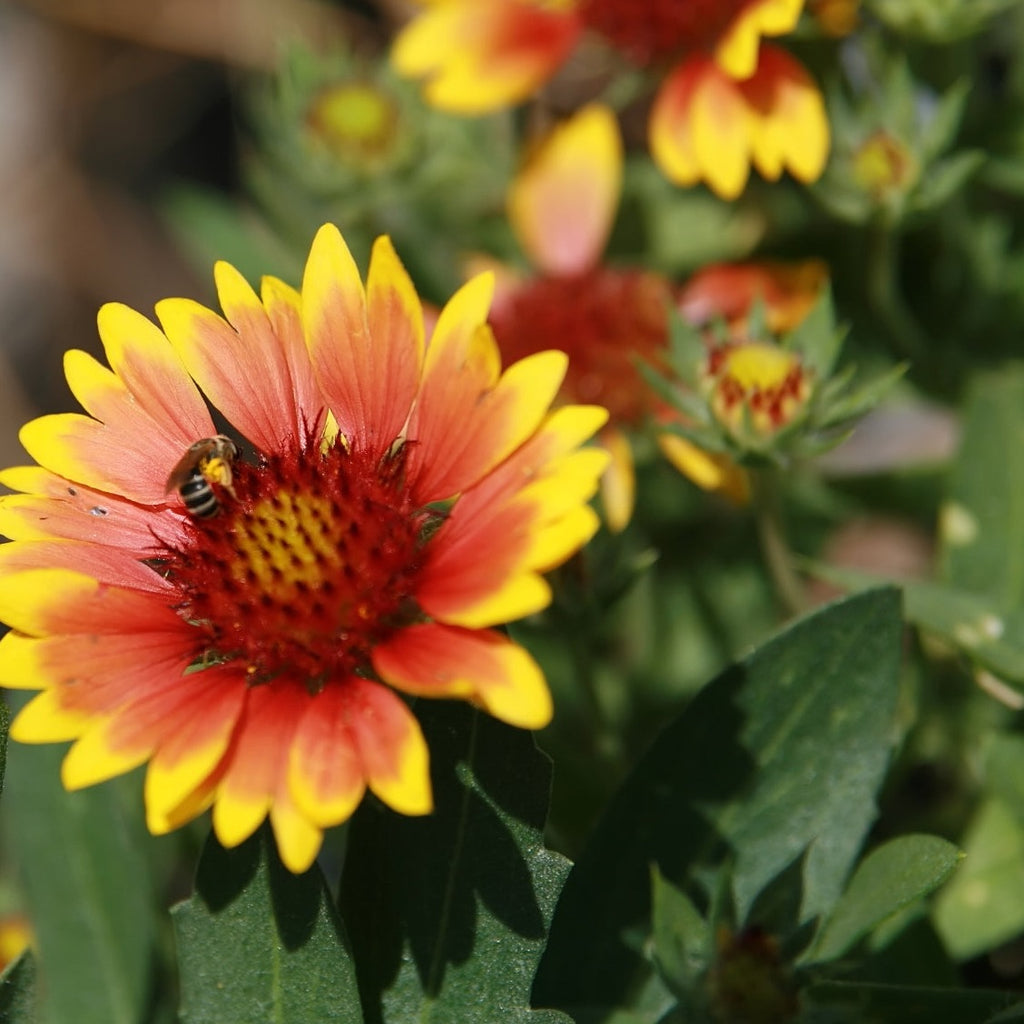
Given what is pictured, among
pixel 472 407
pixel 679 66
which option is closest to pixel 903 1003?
pixel 472 407

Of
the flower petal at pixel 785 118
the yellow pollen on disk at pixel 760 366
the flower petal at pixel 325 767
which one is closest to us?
the flower petal at pixel 325 767

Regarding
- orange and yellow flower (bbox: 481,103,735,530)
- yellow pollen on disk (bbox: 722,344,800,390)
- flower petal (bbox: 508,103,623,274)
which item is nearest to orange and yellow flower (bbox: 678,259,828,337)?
orange and yellow flower (bbox: 481,103,735,530)

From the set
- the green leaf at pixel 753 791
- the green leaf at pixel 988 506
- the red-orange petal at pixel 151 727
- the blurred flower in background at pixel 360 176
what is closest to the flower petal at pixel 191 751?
the red-orange petal at pixel 151 727

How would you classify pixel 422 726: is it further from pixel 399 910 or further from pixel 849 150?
pixel 849 150

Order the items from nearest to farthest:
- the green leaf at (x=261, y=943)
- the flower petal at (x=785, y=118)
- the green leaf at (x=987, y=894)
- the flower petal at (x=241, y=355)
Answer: the green leaf at (x=261, y=943)
the flower petal at (x=241, y=355)
the green leaf at (x=987, y=894)
the flower petal at (x=785, y=118)

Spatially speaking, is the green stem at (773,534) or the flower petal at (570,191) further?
the flower petal at (570,191)

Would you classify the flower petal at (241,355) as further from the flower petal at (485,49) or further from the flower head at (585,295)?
the flower petal at (485,49)

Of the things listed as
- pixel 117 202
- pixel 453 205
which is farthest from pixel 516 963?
pixel 117 202
